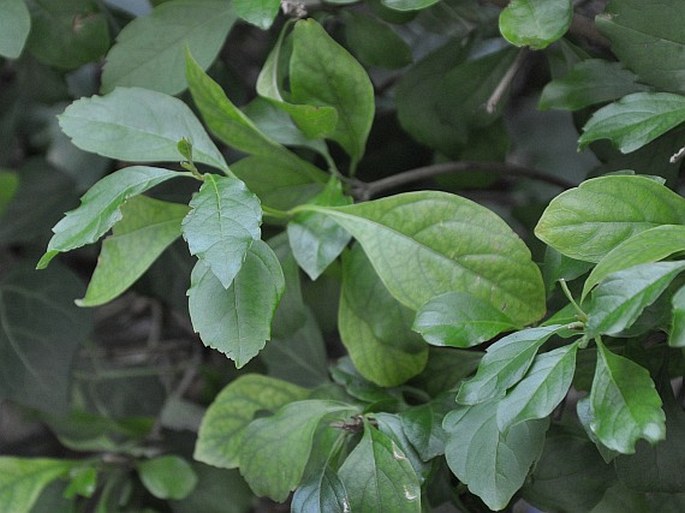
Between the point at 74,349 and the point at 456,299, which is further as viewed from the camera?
the point at 74,349

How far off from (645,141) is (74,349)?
0.50 m

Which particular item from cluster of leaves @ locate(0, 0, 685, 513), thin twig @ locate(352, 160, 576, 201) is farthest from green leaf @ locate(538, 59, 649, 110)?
thin twig @ locate(352, 160, 576, 201)

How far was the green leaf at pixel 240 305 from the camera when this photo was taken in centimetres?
44

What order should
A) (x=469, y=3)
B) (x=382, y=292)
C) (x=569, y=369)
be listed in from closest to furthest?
(x=569, y=369) → (x=382, y=292) → (x=469, y=3)

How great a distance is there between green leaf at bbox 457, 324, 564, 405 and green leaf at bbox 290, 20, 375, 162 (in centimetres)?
20

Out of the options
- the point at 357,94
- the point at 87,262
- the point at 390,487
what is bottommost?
the point at 87,262

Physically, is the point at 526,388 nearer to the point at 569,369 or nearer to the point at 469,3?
the point at 569,369

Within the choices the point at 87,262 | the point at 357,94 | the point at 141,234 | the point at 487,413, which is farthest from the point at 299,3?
the point at 87,262

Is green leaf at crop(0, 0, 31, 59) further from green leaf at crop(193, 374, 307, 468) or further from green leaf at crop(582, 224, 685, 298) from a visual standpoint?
green leaf at crop(582, 224, 685, 298)

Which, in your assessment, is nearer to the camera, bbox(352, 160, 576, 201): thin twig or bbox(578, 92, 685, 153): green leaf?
bbox(578, 92, 685, 153): green leaf

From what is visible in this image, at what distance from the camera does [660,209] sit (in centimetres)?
44

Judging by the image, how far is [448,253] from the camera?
1.58ft

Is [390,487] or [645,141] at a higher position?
[645,141]

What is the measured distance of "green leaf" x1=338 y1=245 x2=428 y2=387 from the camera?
21.2 inches
